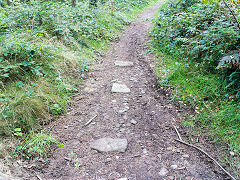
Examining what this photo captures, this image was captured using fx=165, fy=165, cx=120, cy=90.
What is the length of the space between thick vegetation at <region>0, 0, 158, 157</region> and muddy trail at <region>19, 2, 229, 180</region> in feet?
1.05

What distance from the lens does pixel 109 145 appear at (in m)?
2.60

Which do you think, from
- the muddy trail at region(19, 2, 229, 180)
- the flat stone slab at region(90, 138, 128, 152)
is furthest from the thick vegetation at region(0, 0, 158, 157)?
the flat stone slab at region(90, 138, 128, 152)

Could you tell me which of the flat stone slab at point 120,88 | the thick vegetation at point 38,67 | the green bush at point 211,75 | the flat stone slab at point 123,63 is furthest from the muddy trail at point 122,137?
the flat stone slab at point 123,63

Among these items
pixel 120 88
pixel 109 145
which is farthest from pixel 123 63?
pixel 109 145

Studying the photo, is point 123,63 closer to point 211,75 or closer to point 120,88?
point 120,88

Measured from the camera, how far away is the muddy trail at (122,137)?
2.19m

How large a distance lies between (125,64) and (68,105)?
2499 millimetres

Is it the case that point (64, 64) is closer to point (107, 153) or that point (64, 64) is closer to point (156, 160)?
point (107, 153)

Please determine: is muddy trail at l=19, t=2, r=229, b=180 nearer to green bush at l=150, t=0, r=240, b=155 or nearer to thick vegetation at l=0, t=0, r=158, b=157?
thick vegetation at l=0, t=0, r=158, b=157

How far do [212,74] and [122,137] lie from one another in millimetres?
2390

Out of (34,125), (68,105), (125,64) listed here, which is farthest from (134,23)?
(34,125)

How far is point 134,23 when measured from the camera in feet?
32.7

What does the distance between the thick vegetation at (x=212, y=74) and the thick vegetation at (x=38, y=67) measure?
240 centimetres

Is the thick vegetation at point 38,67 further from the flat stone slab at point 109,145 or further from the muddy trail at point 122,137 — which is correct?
the flat stone slab at point 109,145
